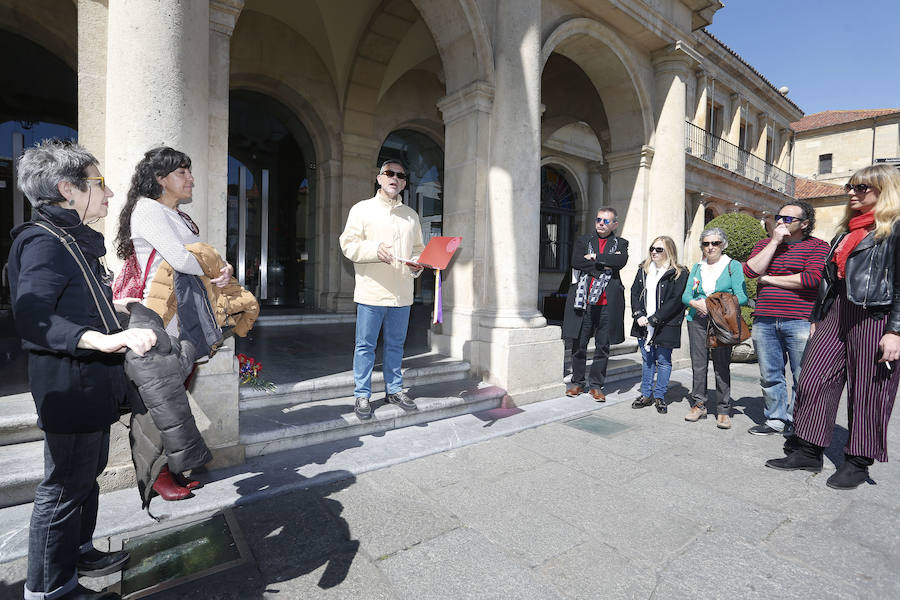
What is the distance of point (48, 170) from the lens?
1742 mm

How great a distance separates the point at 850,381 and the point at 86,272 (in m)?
4.47

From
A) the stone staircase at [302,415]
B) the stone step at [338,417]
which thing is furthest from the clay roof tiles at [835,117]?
the stone step at [338,417]

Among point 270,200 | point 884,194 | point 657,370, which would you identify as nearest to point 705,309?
point 657,370

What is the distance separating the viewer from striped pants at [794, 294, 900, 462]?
3.13 metres

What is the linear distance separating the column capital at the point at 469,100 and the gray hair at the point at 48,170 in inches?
168

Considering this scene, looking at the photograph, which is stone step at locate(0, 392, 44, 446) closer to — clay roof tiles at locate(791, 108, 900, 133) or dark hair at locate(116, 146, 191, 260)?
dark hair at locate(116, 146, 191, 260)

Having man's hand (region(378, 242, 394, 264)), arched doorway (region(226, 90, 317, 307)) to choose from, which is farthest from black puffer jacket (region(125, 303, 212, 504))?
arched doorway (region(226, 90, 317, 307))

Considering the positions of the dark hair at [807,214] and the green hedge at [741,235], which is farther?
the green hedge at [741,235]

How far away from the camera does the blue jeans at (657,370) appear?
16.4 feet

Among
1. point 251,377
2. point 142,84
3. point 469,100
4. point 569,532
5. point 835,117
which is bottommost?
point 569,532

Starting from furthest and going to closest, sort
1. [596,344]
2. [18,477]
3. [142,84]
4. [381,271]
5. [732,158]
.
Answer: [732,158], [596,344], [381,271], [142,84], [18,477]

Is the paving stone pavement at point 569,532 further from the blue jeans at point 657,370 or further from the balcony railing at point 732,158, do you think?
the balcony railing at point 732,158

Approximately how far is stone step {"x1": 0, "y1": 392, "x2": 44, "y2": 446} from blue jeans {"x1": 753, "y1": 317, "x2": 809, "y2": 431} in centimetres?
549

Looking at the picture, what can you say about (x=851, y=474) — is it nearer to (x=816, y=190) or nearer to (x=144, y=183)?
(x=144, y=183)
